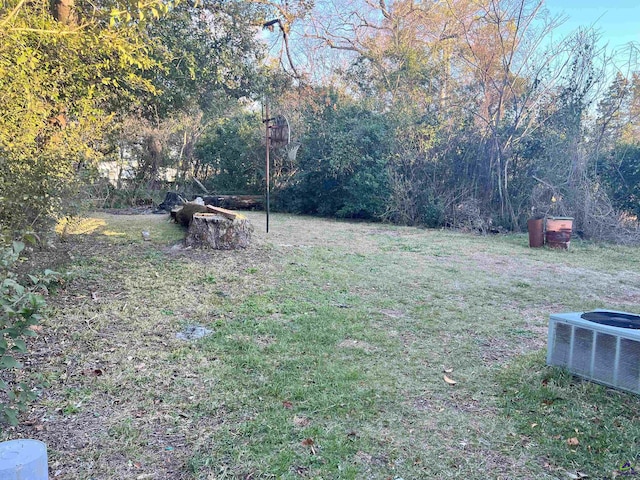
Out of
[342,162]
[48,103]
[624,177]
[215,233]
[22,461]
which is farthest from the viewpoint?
[342,162]

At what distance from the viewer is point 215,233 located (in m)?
5.38

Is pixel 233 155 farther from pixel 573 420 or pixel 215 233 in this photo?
pixel 573 420

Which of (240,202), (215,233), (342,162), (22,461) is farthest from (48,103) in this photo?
(240,202)

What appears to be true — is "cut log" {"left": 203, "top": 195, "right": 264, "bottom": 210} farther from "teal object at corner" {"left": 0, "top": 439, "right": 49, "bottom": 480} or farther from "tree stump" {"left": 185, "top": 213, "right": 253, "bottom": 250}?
"teal object at corner" {"left": 0, "top": 439, "right": 49, "bottom": 480}

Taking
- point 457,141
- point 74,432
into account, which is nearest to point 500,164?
point 457,141

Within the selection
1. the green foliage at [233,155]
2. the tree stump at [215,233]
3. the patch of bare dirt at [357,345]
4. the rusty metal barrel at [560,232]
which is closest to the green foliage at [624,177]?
the rusty metal barrel at [560,232]

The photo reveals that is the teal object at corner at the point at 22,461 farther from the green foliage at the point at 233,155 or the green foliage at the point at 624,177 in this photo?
the green foliage at the point at 233,155

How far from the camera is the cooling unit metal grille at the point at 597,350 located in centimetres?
209

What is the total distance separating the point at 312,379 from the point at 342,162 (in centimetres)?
901

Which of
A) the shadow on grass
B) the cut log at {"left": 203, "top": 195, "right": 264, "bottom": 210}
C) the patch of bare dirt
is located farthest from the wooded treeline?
the shadow on grass

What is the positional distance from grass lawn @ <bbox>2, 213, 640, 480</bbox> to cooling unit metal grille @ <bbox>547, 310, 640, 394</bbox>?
0.09 m

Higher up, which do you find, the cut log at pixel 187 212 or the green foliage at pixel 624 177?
the green foliage at pixel 624 177

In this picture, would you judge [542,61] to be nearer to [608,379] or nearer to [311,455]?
[608,379]

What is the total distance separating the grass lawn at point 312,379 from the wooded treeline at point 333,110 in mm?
1340
